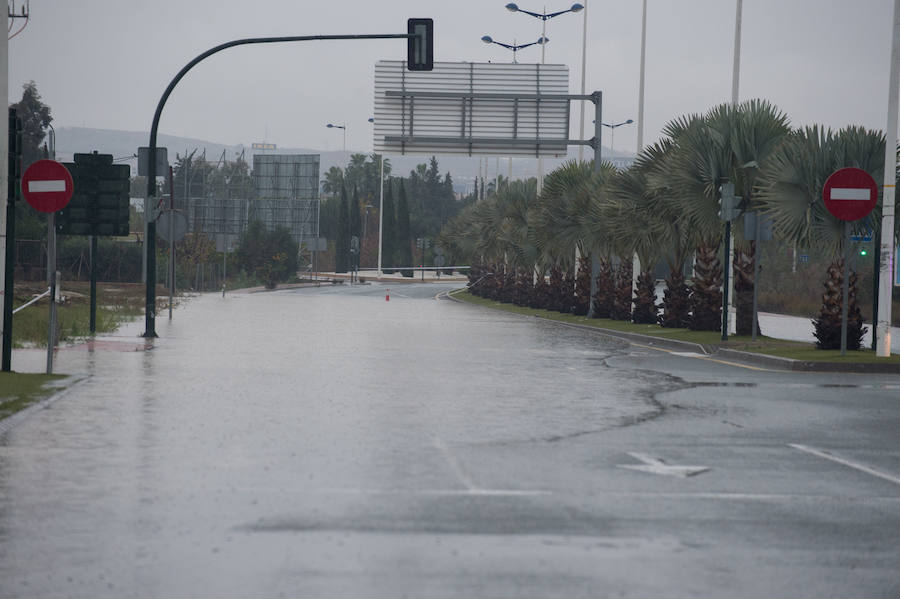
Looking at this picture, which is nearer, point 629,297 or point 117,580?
point 117,580

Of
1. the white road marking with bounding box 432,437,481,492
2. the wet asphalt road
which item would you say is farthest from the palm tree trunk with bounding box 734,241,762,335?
the white road marking with bounding box 432,437,481,492

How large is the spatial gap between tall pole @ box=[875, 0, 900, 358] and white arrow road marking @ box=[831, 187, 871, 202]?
1.77 feet

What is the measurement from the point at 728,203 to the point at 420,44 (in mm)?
7595

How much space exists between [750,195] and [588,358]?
8907 millimetres

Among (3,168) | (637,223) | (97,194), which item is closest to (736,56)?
(637,223)

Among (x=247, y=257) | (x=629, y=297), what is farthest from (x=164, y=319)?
(x=247, y=257)

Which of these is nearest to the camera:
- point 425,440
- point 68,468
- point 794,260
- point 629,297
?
Answer: point 68,468

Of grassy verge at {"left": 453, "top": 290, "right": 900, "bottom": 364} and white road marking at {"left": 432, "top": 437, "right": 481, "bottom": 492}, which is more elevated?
white road marking at {"left": 432, "top": 437, "right": 481, "bottom": 492}

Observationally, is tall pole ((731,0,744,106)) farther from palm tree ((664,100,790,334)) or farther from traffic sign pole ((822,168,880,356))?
traffic sign pole ((822,168,880,356))

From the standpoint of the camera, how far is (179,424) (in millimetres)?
13539

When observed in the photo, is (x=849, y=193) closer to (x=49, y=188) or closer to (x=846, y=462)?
(x=846, y=462)

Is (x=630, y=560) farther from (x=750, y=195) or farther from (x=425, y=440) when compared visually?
(x=750, y=195)

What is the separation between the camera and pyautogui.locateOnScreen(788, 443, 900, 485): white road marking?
10727 mm

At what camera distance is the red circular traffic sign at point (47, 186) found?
1819cm
